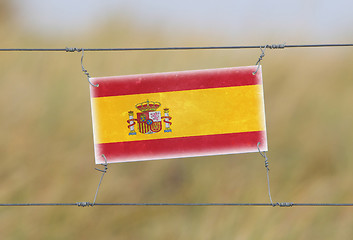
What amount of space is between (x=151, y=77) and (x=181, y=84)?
8.0 inches

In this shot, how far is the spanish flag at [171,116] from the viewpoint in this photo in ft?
15.0

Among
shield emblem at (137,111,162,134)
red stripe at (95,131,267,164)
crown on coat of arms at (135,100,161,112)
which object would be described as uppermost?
crown on coat of arms at (135,100,161,112)

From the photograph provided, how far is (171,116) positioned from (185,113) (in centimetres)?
9

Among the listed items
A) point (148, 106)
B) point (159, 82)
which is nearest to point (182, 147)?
point (148, 106)

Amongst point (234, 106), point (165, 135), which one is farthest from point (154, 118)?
point (234, 106)

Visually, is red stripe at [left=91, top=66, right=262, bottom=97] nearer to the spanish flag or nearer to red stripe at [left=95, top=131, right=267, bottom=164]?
the spanish flag

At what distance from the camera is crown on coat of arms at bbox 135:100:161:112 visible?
457 centimetres

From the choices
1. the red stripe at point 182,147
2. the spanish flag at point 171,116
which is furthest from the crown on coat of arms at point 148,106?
the red stripe at point 182,147

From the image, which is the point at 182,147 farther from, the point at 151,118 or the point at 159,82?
the point at 159,82

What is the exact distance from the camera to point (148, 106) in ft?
15.0

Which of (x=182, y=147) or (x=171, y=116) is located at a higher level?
(x=171, y=116)

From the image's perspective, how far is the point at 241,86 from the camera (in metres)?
4.55

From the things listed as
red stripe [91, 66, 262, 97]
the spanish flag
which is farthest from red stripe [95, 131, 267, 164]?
red stripe [91, 66, 262, 97]

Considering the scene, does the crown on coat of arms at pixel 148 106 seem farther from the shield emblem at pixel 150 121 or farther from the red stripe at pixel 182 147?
the red stripe at pixel 182 147
